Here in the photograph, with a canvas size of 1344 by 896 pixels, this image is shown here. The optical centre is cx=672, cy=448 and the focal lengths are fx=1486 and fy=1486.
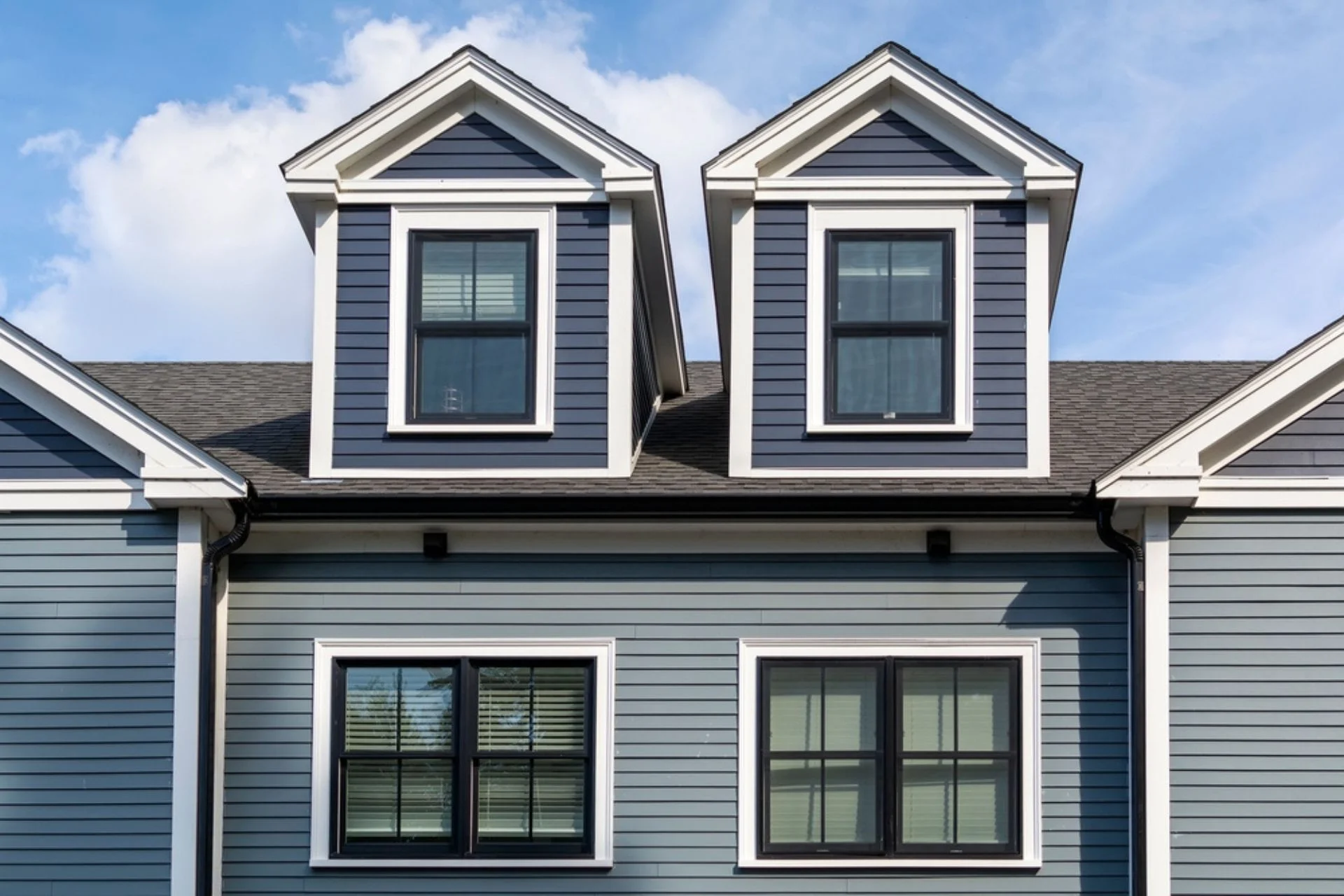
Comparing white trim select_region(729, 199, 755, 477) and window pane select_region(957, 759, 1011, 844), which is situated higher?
white trim select_region(729, 199, 755, 477)

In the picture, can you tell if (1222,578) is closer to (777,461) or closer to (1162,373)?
(777,461)

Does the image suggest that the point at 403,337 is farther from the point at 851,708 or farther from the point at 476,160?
the point at 851,708

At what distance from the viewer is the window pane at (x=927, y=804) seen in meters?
8.62

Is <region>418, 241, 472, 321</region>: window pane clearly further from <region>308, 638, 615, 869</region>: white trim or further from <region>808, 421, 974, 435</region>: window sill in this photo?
<region>808, 421, 974, 435</region>: window sill

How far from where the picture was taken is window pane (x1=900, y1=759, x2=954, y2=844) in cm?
862

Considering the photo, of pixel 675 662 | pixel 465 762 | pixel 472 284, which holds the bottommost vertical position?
pixel 465 762

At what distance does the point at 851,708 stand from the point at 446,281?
359 cm

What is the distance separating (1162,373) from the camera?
11.8 metres

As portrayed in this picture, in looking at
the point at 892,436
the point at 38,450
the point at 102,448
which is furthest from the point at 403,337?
the point at 892,436

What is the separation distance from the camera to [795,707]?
28.7 feet

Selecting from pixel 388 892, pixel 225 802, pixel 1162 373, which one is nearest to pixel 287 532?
pixel 225 802

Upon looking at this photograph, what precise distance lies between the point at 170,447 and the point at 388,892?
285 cm

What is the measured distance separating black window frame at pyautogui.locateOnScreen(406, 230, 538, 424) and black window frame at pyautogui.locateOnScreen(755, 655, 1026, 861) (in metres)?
2.23

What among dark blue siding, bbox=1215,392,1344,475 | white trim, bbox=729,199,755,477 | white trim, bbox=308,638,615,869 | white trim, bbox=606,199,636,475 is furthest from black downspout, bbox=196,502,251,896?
dark blue siding, bbox=1215,392,1344,475
